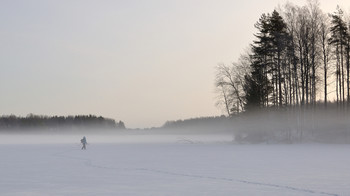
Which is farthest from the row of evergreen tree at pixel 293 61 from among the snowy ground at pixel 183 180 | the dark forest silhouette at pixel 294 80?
the snowy ground at pixel 183 180

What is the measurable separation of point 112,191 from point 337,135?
37.0 meters

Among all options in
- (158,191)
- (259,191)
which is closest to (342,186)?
(259,191)

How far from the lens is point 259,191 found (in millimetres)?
13297

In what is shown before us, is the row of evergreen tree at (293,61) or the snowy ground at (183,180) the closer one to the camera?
the snowy ground at (183,180)

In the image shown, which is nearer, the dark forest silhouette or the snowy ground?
the snowy ground

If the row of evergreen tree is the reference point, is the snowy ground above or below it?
below

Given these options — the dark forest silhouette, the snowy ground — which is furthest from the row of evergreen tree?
the snowy ground

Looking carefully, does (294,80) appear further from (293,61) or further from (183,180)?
(183,180)

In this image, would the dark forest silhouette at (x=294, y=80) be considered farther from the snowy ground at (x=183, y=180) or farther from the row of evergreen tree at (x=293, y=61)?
the snowy ground at (x=183, y=180)

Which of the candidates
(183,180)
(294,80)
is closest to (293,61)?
(294,80)

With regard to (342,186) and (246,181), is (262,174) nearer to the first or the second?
(246,181)

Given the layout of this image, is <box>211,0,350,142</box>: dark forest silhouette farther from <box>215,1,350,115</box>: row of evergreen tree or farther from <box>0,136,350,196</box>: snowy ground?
<box>0,136,350,196</box>: snowy ground

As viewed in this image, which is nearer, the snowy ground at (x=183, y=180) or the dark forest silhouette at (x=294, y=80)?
the snowy ground at (x=183, y=180)

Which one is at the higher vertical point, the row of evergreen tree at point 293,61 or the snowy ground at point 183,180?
the row of evergreen tree at point 293,61
